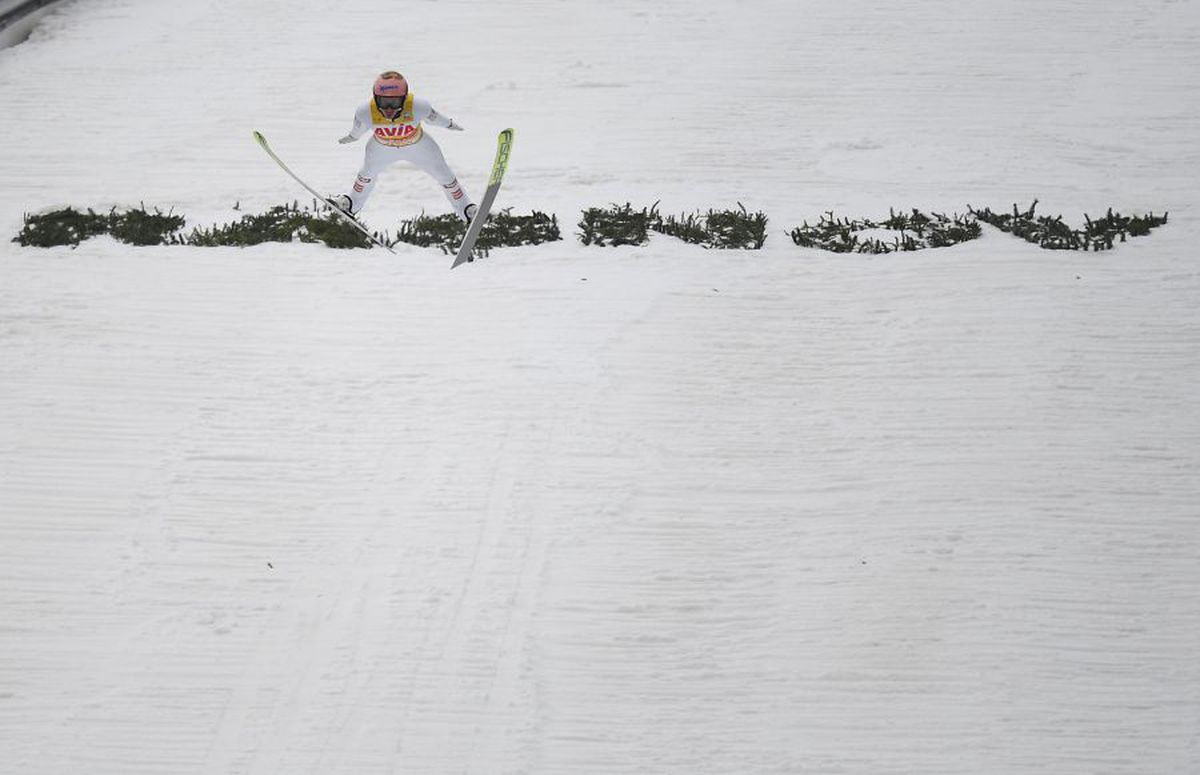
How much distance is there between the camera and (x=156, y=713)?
6.25m

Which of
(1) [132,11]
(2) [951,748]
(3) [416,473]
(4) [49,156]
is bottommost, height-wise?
(2) [951,748]

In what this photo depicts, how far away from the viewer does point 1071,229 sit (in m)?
10.4

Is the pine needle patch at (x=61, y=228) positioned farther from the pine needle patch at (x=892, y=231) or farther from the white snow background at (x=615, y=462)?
the pine needle patch at (x=892, y=231)

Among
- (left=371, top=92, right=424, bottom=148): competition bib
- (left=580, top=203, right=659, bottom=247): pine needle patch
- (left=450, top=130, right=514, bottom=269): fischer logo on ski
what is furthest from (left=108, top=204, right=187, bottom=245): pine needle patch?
(left=580, top=203, right=659, bottom=247): pine needle patch

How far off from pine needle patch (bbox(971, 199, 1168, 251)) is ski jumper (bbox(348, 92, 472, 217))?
4.63 metres

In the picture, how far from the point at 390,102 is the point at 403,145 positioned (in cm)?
45

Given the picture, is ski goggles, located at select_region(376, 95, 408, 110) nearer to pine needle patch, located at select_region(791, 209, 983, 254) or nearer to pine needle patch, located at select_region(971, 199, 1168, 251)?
pine needle patch, located at select_region(791, 209, 983, 254)

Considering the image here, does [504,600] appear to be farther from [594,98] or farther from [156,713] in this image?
[594,98]

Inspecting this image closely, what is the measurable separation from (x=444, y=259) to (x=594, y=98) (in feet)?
12.7

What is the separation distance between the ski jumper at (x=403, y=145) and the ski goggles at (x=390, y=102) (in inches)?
1.7

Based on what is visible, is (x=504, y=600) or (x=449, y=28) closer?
(x=504, y=600)

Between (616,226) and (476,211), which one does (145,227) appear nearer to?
(476,211)

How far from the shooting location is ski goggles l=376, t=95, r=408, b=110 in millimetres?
9641

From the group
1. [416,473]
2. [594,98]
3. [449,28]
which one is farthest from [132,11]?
[416,473]
